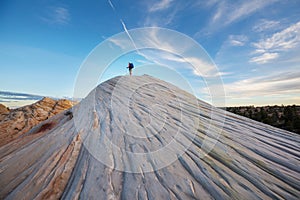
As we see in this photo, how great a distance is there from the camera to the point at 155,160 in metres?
3.02

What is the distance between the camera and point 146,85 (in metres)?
7.20

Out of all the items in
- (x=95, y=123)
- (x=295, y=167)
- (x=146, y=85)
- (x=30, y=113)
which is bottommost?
(x=30, y=113)

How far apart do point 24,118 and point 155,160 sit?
40.8ft

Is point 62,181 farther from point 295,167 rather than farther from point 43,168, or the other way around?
point 295,167

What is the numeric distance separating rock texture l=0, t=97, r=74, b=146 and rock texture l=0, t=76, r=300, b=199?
7.59m

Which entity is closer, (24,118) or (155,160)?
(155,160)

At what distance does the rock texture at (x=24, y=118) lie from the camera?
10090mm

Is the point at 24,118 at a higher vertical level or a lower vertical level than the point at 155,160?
lower

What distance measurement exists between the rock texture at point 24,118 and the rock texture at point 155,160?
7.59 metres

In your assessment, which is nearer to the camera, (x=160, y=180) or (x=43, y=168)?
(x=160, y=180)

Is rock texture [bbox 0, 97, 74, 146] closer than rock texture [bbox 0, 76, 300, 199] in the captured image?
No

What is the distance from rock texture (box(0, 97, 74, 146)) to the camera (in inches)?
397

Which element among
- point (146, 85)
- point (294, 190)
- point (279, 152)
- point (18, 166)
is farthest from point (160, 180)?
point (146, 85)

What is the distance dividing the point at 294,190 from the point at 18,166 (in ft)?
17.3
